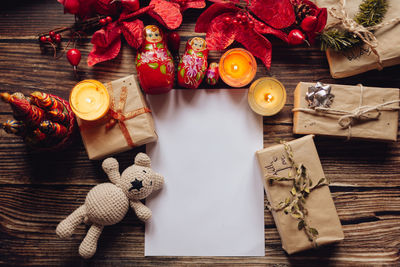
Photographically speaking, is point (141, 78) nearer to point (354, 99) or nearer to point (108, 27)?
point (108, 27)

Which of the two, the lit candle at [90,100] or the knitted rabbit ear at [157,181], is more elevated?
the lit candle at [90,100]

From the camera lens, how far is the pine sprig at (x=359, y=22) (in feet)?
3.03

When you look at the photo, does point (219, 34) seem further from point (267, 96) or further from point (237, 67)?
point (267, 96)

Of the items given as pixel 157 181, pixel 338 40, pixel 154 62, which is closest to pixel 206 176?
pixel 157 181

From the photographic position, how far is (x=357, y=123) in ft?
3.10

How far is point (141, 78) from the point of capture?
90cm

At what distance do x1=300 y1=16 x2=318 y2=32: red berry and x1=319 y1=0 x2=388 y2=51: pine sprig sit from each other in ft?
0.19

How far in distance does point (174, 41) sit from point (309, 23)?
0.44 metres

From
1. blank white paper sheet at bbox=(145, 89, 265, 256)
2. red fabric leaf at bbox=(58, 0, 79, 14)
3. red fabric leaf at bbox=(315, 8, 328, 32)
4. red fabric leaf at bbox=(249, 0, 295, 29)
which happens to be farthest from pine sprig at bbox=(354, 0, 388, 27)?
red fabric leaf at bbox=(58, 0, 79, 14)

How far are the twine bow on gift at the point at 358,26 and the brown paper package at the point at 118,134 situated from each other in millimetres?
691

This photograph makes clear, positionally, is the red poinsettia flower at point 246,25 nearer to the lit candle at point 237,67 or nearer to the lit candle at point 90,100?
the lit candle at point 237,67

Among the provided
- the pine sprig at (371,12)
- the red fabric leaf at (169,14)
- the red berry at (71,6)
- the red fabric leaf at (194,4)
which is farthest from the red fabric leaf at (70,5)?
the pine sprig at (371,12)

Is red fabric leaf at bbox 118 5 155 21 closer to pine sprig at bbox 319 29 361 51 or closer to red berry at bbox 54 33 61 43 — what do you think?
red berry at bbox 54 33 61 43

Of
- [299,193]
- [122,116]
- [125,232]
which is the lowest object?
[125,232]
